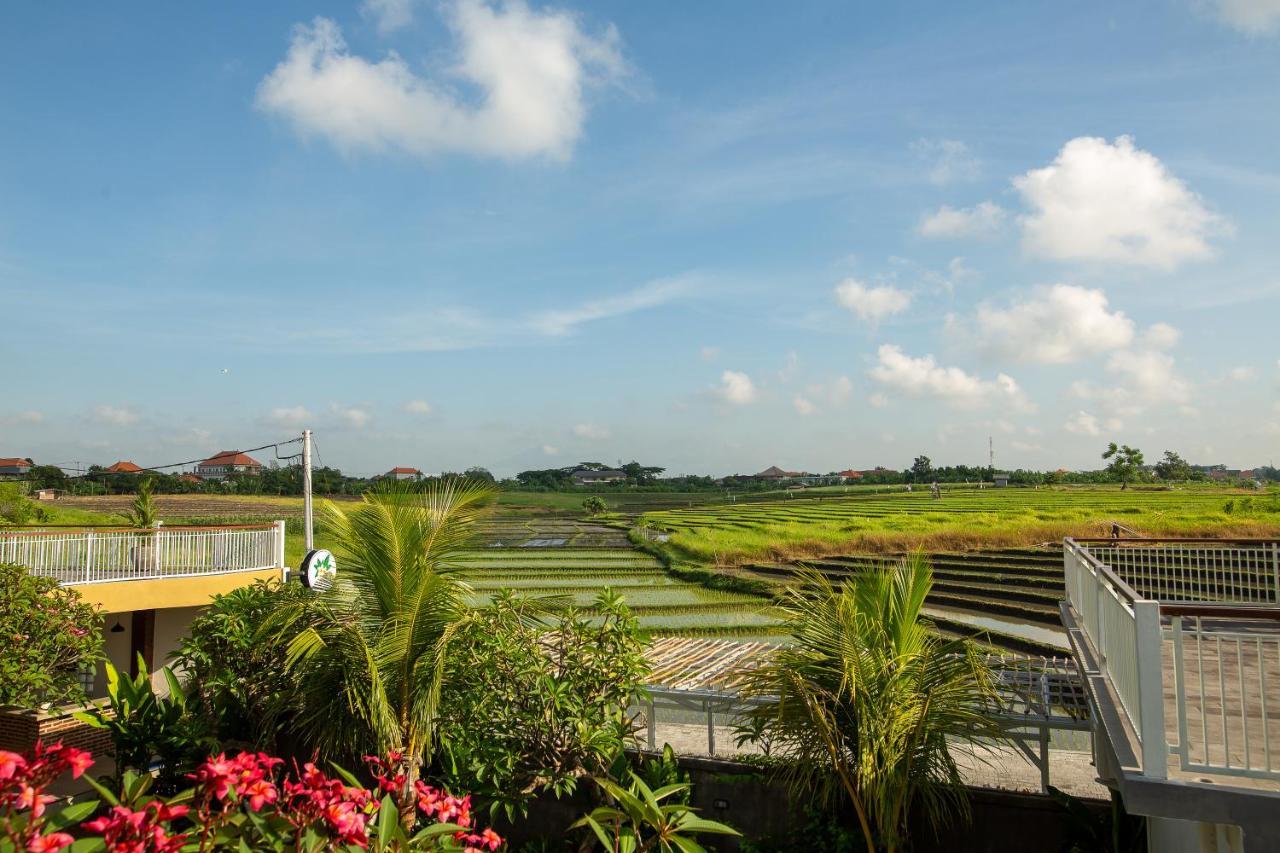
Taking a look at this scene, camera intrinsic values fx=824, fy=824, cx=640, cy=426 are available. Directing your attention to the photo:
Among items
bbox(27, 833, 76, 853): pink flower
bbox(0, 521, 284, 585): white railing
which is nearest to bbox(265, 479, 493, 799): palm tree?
bbox(27, 833, 76, 853): pink flower

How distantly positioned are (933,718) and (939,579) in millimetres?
21710

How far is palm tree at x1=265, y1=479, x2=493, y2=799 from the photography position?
6.16 meters

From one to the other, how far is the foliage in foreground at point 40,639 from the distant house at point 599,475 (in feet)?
405

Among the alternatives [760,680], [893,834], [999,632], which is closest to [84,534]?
[760,680]

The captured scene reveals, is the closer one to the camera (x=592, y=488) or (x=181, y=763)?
(x=181, y=763)

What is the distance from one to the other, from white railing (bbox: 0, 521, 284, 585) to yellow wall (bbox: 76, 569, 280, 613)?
0.39 ft

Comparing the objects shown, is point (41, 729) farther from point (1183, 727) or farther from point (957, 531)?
point (957, 531)

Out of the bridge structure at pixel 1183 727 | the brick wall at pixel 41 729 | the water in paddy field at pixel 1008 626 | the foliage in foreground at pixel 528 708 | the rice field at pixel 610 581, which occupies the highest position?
the bridge structure at pixel 1183 727

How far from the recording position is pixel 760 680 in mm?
6121

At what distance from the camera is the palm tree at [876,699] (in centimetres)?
558

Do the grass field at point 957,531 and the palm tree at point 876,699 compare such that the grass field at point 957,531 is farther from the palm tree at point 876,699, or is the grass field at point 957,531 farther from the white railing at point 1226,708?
the palm tree at point 876,699

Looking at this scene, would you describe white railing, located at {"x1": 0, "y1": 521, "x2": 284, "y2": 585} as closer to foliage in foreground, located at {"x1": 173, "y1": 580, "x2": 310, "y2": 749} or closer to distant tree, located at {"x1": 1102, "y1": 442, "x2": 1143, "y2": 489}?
foliage in foreground, located at {"x1": 173, "y1": 580, "x2": 310, "y2": 749}

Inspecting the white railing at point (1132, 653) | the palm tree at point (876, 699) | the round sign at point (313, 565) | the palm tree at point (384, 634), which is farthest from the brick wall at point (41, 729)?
the white railing at point (1132, 653)

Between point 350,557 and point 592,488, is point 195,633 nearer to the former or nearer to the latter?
point 350,557
